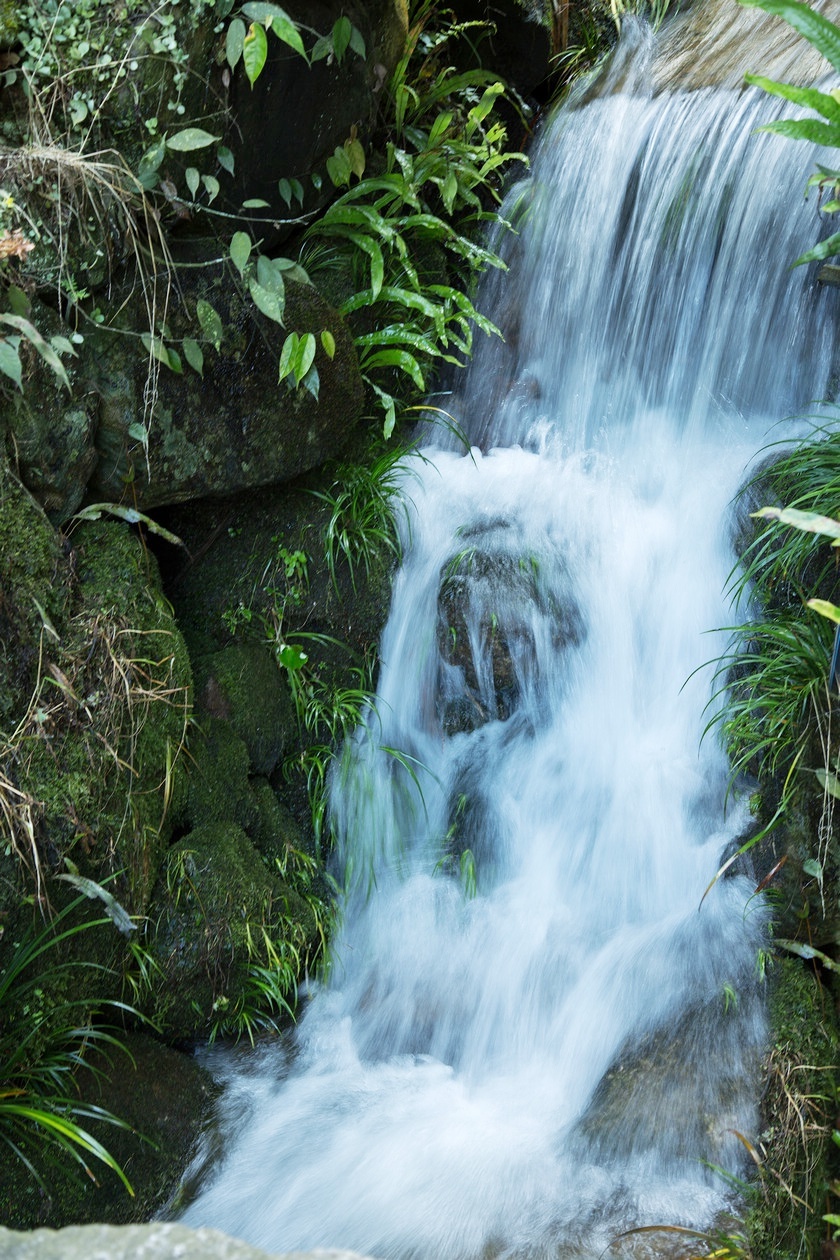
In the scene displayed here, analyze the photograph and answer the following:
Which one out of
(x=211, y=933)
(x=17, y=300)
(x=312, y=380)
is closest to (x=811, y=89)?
(x=312, y=380)

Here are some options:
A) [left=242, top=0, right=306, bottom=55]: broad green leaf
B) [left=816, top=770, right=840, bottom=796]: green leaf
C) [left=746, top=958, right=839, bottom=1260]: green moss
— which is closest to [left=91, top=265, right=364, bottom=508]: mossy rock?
[left=242, top=0, right=306, bottom=55]: broad green leaf

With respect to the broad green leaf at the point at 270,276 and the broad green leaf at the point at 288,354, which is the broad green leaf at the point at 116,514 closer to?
the broad green leaf at the point at 288,354

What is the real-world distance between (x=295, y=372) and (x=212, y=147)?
86cm

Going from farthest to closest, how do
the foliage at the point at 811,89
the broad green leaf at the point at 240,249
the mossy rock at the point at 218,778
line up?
the mossy rock at the point at 218,778 → the broad green leaf at the point at 240,249 → the foliage at the point at 811,89

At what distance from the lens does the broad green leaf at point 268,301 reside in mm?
3604

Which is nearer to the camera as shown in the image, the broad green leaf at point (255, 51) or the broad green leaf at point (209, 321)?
the broad green leaf at point (255, 51)

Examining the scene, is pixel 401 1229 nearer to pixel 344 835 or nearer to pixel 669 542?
pixel 344 835

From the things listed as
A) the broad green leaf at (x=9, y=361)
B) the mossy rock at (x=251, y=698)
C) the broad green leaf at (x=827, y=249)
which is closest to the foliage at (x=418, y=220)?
the mossy rock at (x=251, y=698)

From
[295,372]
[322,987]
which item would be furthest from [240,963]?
[295,372]

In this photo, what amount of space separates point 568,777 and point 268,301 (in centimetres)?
211

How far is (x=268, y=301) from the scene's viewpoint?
3.61 metres

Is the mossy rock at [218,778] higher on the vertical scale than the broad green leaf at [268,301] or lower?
lower

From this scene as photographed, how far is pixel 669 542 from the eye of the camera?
439 centimetres

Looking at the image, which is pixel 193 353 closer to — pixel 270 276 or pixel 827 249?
pixel 270 276
